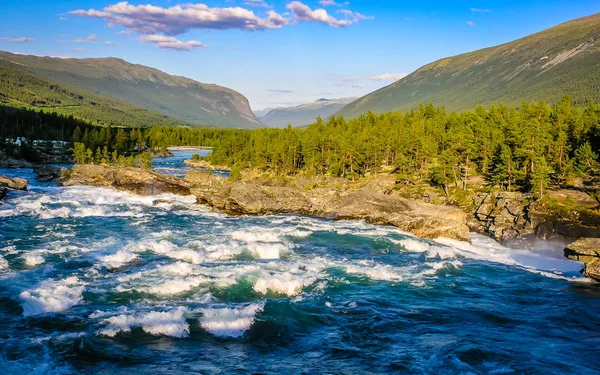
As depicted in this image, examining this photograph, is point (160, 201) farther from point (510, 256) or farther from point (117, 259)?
point (510, 256)

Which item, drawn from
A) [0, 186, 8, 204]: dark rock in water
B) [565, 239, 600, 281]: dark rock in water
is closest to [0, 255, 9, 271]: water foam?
[0, 186, 8, 204]: dark rock in water

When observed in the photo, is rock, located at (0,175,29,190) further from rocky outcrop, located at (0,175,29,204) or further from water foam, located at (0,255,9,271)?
water foam, located at (0,255,9,271)

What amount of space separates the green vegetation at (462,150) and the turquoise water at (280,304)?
2570 cm

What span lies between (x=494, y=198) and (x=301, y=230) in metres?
31.2

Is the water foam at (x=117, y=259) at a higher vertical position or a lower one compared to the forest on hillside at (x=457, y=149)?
lower

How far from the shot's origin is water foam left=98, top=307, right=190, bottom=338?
2477 centimetres

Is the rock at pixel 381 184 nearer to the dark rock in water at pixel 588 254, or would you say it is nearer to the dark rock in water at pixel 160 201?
the dark rock in water at pixel 160 201

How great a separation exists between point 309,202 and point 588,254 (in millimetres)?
39680

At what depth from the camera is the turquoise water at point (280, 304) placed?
22.6 meters

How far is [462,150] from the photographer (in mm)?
88688

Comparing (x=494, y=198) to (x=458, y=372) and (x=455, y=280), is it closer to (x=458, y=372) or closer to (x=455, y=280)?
(x=455, y=280)

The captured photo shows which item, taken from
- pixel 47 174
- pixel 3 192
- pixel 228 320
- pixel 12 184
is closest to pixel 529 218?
pixel 228 320

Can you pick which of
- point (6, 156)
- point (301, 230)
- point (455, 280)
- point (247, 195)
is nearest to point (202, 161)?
point (6, 156)

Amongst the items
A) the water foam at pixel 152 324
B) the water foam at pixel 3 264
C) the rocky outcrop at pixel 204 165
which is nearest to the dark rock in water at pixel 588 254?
the water foam at pixel 152 324
